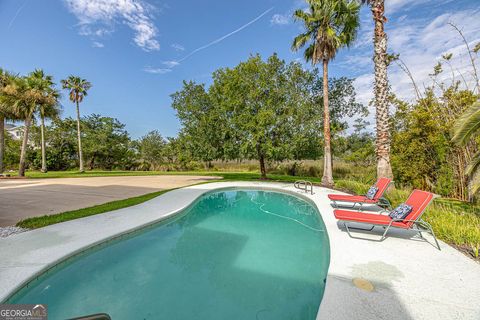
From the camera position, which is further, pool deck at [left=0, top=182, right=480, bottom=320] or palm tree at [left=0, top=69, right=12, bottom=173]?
palm tree at [left=0, top=69, right=12, bottom=173]

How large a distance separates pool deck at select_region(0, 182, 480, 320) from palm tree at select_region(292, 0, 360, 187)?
30.4 feet

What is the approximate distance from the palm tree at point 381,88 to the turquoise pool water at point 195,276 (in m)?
4.96

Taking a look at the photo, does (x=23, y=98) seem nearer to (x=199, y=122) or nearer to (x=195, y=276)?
(x=199, y=122)

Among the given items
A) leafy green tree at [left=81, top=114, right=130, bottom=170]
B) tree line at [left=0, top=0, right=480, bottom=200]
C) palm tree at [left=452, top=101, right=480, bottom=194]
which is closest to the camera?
palm tree at [left=452, top=101, right=480, bottom=194]

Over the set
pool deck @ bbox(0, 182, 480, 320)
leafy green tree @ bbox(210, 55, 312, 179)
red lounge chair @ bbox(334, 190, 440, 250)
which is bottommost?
pool deck @ bbox(0, 182, 480, 320)

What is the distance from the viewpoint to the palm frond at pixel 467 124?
4941mm

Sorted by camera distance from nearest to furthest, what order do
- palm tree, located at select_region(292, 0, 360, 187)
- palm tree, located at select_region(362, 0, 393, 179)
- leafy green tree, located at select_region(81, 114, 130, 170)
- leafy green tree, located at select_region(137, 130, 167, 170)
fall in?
palm tree, located at select_region(362, 0, 393, 179), palm tree, located at select_region(292, 0, 360, 187), leafy green tree, located at select_region(81, 114, 130, 170), leafy green tree, located at select_region(137, 130, 167, 170)

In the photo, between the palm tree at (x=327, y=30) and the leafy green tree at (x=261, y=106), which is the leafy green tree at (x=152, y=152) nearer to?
the leafy green tree at (x=261, y=106)

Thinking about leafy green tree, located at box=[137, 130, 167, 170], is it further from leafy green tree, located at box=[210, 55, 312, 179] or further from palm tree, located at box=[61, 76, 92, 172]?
leafy green tree, located at box=[210, 55, 312, 179]

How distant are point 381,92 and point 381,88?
0.59 ft

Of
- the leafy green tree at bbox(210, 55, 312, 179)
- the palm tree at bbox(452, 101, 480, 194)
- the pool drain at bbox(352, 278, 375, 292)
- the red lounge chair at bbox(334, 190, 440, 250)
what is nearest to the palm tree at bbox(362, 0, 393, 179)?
the palm tree at bbox(452, 101, 480, 194)

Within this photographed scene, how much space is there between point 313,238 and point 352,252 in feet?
5.29

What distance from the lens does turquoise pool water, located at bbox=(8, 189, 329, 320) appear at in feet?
9.68

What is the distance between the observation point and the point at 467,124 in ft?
16.7
